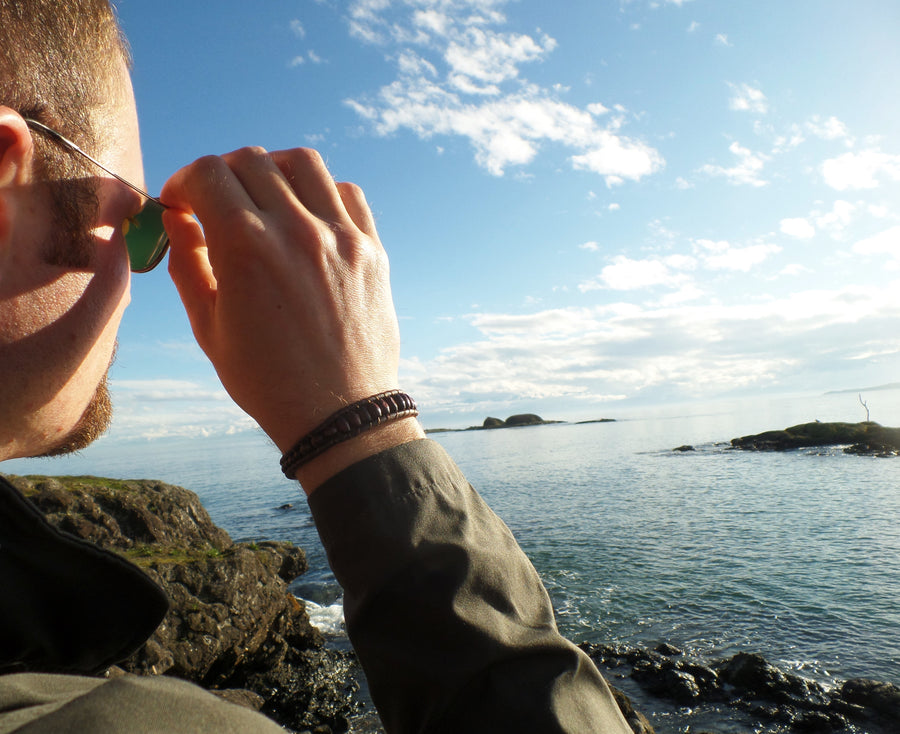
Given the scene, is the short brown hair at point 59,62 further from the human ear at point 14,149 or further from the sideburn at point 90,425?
the sideburn at point 90,425

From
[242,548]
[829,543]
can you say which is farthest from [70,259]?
[829,543]

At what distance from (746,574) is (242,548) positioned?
16492mm

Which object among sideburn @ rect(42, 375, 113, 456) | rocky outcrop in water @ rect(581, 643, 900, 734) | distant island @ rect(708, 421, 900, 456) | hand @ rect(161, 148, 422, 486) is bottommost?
rocky outcrop in water @ rect(581, 643, 900, 734)

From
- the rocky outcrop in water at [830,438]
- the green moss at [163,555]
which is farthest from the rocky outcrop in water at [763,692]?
the rocky outcrop in water at [830,438]

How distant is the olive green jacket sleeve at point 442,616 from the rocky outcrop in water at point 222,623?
249 inches

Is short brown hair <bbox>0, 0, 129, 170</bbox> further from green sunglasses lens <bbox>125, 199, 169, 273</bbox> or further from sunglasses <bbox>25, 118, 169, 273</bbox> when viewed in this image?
green sunglasses lens <bbox>125, 199, 169, 273</bbox>

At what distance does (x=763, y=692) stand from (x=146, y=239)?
1311 centimetres

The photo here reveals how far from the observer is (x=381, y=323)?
5.92 feet

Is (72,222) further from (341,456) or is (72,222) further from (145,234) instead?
(341,456)

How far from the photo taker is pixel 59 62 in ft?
5.26

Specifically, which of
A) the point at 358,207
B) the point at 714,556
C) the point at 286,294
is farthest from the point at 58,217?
the point at 714,556

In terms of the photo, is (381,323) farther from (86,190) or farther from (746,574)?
(746,574)

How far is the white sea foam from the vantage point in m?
13.4

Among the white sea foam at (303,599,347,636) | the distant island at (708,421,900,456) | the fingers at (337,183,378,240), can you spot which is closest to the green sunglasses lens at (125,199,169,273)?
the fingers at (337,183,378,240)
